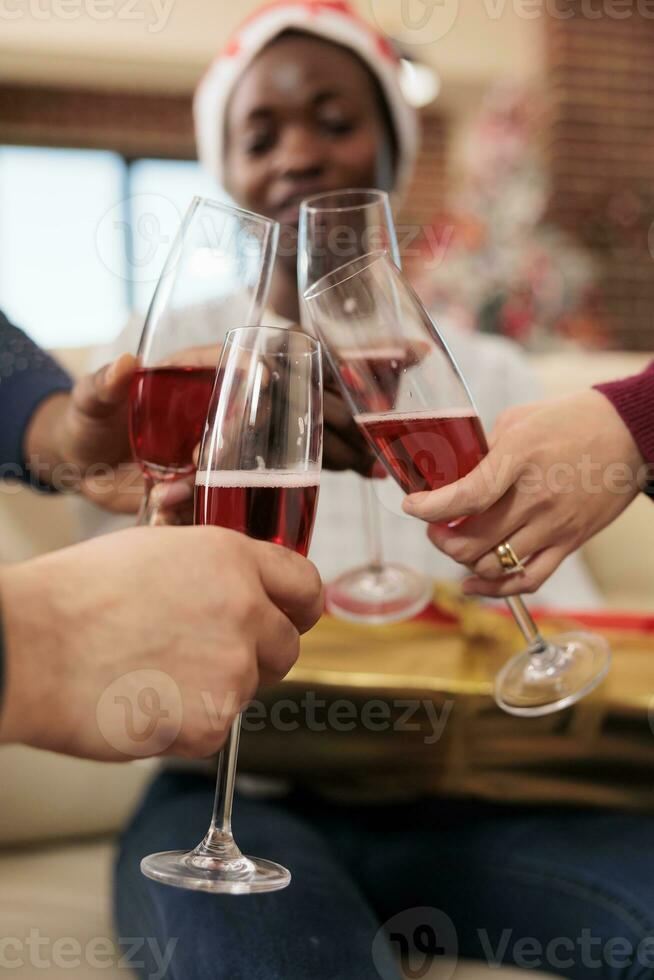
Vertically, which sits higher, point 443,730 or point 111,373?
point 111,373

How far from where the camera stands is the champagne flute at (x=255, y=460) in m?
0.57

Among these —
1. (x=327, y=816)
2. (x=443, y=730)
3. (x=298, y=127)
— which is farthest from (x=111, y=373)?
(x=298, y=127)

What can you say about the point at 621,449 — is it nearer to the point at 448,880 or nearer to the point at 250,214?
the point at 250,214

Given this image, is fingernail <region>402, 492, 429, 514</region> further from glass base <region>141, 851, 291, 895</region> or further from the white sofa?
the white sofa

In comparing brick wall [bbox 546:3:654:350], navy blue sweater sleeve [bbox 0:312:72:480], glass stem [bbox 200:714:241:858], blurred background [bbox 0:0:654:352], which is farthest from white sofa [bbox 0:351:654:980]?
brick wall [bbox 546:3:654:350]

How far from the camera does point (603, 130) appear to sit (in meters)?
4.23

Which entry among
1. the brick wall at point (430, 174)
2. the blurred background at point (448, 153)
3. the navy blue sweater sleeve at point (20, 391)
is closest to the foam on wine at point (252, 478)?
the navy blue sweater sleeve at point (20, 391)

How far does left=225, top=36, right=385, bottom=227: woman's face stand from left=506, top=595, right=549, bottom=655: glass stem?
880 millimetres

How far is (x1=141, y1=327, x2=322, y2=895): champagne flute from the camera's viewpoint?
569 millimetres

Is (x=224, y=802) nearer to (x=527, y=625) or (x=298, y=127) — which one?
(x=527, y=625)

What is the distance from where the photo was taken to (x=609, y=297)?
4398 mm

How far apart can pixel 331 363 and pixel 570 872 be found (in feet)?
1.85

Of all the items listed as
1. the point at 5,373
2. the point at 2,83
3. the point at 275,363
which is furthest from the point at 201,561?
the point at 2,83

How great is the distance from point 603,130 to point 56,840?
3894mm
